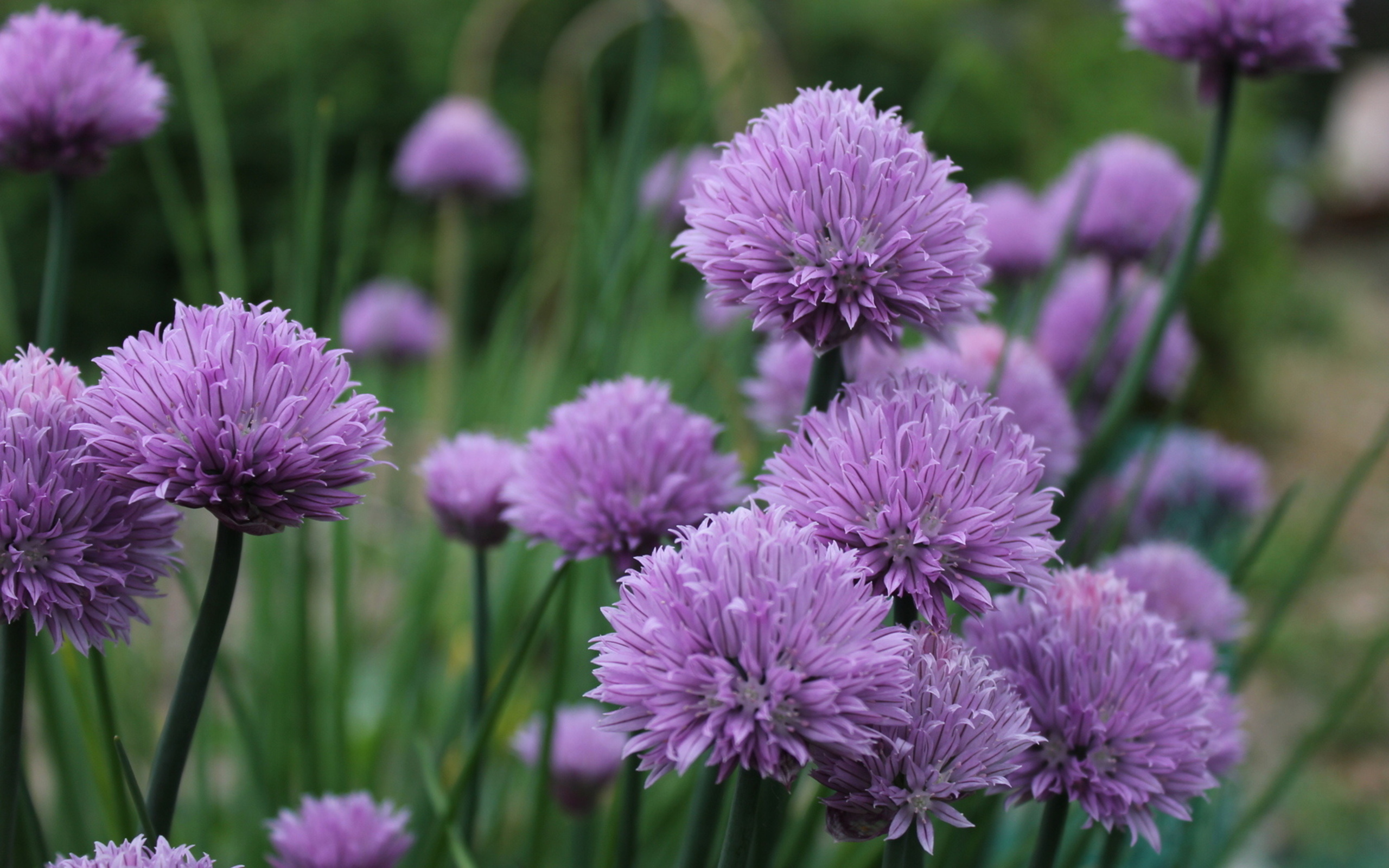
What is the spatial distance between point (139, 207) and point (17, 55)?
12.1ft

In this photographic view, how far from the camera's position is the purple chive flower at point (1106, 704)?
20.7 inches

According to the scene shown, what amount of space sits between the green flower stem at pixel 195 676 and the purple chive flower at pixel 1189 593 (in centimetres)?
59

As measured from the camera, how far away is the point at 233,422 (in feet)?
1.53

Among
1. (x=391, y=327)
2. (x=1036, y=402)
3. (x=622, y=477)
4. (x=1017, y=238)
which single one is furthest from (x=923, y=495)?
(x=391, y=327)

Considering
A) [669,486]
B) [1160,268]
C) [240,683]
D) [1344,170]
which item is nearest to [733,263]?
[669,486]

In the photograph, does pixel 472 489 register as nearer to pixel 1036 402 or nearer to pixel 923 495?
pixel 923 495

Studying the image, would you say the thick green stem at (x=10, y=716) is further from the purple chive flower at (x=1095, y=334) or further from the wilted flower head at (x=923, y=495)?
the purple chive flower at (x=1095, y=334)

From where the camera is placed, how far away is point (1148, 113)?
404cm

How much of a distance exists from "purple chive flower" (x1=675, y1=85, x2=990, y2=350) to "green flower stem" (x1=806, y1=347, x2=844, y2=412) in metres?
0.04

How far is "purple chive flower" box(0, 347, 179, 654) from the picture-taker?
1.56 feet

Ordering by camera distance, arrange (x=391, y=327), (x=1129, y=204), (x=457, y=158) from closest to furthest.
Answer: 1. (x=1129, y=204)
2. (x=457, y=158)
3. (x=391, y=327)

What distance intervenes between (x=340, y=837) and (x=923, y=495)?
439 millimetres

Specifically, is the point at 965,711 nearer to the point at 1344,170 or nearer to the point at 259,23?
the point at 259,23

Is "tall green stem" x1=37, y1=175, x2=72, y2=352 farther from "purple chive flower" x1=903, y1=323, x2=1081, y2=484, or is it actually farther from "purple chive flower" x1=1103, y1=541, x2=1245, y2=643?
"purple chive flower" x1=1103, y1=541, x2=1245, y2=643
